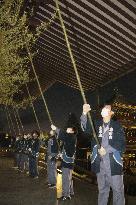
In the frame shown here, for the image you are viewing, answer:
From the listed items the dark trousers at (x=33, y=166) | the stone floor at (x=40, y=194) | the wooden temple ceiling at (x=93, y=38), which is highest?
the wooden temple ceiling at (x=93, y=38)

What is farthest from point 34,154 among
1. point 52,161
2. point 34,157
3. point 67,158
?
point 67,158

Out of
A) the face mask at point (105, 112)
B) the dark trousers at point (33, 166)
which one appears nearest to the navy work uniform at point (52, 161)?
the dark trousers at point (33, 166)

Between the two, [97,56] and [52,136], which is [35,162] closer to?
[52,136]

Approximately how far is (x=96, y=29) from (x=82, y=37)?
1317 millimetres

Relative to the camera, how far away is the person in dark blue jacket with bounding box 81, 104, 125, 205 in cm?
693

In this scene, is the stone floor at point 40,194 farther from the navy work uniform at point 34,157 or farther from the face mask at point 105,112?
the face mask at point 105,112

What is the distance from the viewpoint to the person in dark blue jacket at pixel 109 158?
693 cm

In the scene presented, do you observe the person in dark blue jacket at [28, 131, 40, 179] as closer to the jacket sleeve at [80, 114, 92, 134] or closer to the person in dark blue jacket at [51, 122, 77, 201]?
the person in dark blue jacket at [51, 122, 77, 201]

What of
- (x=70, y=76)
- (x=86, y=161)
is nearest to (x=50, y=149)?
(x=86, y=161)

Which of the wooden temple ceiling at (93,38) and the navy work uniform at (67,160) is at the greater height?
the wooden temple ceiling at (93,38)

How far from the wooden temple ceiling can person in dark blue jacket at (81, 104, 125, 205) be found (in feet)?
17.9

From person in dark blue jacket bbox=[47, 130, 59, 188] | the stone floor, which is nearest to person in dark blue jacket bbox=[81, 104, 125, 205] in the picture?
the stone floor

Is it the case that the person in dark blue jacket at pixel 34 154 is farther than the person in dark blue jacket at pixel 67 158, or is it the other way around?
the person in dark blue jacket at pixel 34 154

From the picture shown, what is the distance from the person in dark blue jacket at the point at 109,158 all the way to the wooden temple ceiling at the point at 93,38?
5468mm
